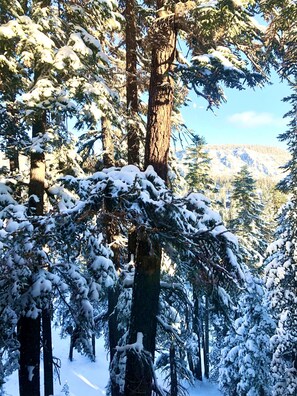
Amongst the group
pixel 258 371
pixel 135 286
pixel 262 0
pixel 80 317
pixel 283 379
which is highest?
pixel 262 0

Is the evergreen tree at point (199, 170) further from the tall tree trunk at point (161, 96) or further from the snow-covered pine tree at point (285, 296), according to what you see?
the tall tree trunk at point (161, 96)

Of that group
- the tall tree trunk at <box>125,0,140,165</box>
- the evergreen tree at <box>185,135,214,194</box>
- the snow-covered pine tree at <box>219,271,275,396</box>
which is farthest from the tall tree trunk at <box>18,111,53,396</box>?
the evergreen tree at <box>185,135,214,194</box>

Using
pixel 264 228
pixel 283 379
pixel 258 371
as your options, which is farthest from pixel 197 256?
pixel 264 228

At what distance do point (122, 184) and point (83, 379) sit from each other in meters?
30.6

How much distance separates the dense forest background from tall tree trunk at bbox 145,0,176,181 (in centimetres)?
2

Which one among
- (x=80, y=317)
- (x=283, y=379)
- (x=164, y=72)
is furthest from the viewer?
(x=283, y=379)

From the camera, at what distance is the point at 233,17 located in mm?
5531

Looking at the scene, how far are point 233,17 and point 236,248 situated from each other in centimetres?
342

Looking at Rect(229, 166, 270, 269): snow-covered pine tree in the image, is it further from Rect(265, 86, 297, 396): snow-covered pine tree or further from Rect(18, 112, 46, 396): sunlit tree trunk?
Rect(18, 112, 46, 396): sunlit tree trunk

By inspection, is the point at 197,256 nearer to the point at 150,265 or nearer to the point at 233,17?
the point at 150,265

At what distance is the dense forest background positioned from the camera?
16.8 ft

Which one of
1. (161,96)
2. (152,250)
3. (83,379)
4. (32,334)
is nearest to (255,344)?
(32,334)

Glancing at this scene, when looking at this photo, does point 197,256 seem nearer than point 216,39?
A: Yes

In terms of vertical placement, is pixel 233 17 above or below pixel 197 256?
above
